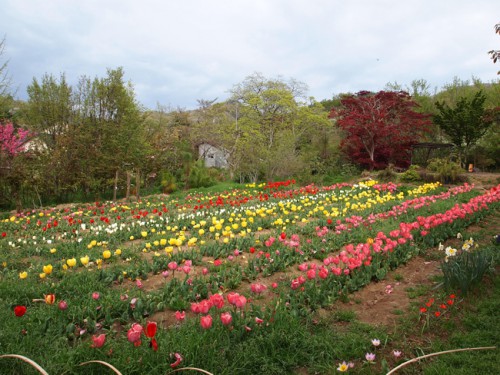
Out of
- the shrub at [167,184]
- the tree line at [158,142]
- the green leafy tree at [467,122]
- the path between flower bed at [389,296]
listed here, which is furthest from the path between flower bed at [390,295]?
the green leafy tree at [467,122]

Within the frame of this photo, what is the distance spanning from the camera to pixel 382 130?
19.2 metres

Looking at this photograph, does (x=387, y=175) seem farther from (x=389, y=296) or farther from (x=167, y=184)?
(x=389, y=296)

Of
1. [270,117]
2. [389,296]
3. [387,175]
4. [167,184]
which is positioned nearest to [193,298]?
[389,296]

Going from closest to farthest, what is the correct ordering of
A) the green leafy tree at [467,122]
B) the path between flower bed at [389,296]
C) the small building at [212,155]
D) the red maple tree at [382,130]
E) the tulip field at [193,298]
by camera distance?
Answer: the tulip field at [193,298]
the path between flower bed at [389,296]
the green leafy tree at [467,122]
the red maple tree at [382,130]
the small building at [212,155]

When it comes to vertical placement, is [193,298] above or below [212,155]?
below

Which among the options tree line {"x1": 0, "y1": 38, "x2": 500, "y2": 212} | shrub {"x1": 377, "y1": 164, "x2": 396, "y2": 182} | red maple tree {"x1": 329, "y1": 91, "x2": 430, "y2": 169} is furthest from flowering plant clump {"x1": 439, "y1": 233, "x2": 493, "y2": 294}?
red maple tree {"x1": 329, "y1": 91, "x2": 430, "y2": 169}

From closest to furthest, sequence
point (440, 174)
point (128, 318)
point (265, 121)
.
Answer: point (128, 318)
point (440, 174)
point (265, 121)

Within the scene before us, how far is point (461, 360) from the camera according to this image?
2557 millimetres

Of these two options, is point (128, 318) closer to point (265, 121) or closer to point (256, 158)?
point (256, 158)

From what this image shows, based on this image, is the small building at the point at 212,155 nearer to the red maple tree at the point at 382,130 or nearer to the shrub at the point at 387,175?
the red maple tree at the point at 382,130

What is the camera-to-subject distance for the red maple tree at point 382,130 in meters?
19.6

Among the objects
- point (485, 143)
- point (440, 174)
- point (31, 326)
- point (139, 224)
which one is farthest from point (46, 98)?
point (485, 143)

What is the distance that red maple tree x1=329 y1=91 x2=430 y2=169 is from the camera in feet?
64.3

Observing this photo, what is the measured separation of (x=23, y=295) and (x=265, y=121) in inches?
967
